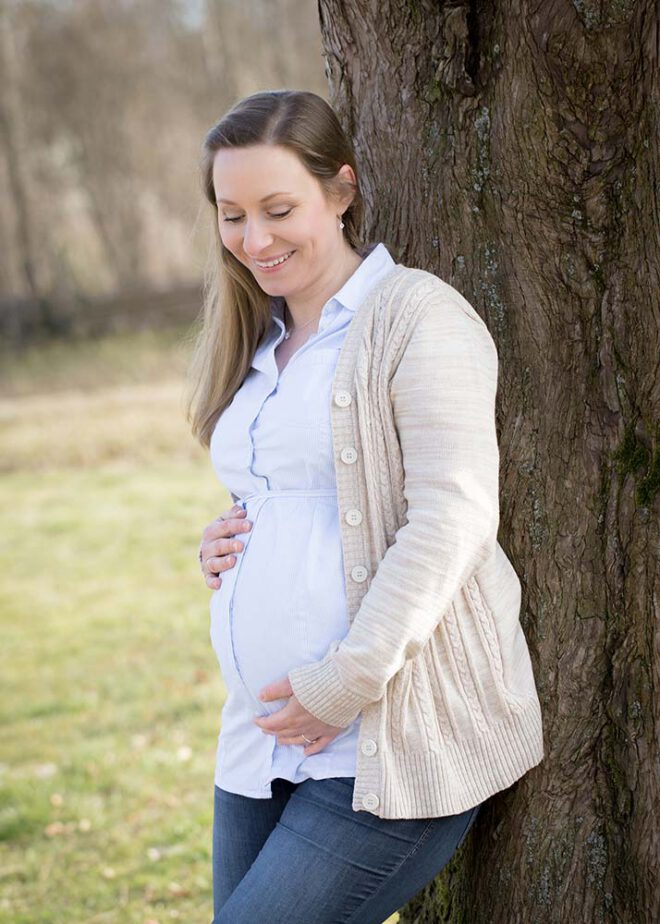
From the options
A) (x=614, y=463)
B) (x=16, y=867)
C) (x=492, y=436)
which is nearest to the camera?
(x=492, y=436)

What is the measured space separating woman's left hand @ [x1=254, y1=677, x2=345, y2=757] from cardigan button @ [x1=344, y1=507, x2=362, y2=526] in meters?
0.31

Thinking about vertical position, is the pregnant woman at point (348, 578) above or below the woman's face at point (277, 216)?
below

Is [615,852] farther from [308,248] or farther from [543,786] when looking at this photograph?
[308,248]

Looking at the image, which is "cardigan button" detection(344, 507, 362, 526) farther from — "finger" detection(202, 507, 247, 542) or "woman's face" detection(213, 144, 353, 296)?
"woman's face" detection(213, 144, 353, 296)

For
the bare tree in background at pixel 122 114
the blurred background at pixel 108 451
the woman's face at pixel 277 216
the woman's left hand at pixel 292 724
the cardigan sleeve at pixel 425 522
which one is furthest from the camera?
the bare tree in background at pixel 122 114

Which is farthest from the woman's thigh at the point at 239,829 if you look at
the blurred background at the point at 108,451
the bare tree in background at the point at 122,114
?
the bare tree in background at the point at 122,114

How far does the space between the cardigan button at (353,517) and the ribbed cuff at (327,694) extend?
8.5 inches

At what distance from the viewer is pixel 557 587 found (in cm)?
227

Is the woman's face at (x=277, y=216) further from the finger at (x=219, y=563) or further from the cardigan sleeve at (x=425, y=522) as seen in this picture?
the finger at (x=219, y=563)

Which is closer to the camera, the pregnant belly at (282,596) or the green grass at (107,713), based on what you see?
the pregnant belly at (282,596)

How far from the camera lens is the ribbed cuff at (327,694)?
1864 millimetres

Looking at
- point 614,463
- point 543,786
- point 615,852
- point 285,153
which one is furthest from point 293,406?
point 615,852

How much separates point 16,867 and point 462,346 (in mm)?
3081

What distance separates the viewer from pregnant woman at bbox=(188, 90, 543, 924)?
186 cm
